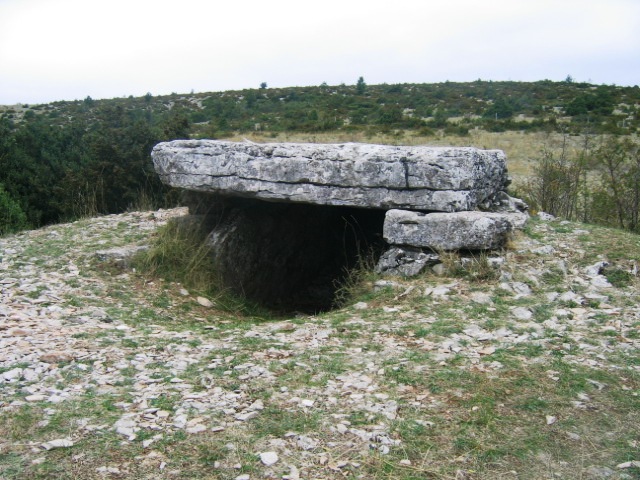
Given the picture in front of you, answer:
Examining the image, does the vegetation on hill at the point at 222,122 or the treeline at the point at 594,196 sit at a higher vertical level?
the vegetation on hill at the point at 222,122

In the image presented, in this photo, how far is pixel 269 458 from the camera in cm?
341

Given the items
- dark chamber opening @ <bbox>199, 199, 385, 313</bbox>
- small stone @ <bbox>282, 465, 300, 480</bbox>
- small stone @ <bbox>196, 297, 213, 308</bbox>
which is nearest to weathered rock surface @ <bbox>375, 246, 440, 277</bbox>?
dark chamber opening @ <bbox>199, 199, 385, 313</bbox>

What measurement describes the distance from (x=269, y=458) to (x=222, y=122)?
23072 millimetres

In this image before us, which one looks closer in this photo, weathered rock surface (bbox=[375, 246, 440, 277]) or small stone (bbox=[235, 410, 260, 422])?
small stone (bbox=[235, 410, 260, 422])

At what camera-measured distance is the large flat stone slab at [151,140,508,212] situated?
675 centimetres

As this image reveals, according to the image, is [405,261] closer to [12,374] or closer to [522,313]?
[522,313]

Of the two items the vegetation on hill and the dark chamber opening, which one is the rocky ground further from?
the vegetation on hill

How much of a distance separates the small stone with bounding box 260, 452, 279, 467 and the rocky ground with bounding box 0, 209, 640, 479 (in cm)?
2

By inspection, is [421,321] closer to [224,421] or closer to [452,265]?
[452,265]

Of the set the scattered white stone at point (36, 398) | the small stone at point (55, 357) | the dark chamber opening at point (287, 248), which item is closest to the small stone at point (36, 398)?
the scattered white stone at point (36, 398)

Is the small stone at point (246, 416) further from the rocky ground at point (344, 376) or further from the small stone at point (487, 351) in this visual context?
the small stone at point (487, 351)

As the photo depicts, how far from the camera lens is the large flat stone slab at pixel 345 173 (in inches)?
266

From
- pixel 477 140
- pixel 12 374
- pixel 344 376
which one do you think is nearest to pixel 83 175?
pixel 12 374

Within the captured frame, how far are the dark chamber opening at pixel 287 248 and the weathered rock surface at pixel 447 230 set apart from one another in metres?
0.81
